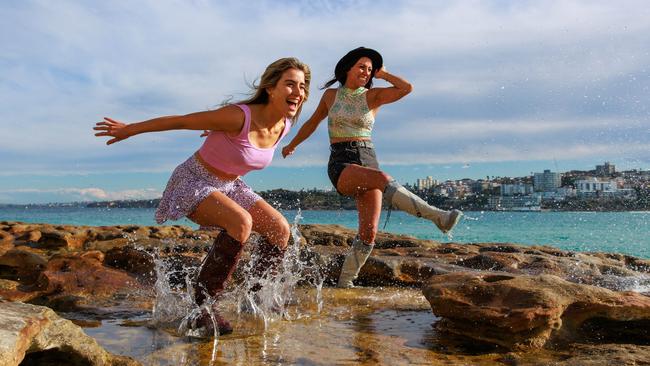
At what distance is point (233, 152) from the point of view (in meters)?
4.09

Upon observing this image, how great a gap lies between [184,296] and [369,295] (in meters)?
1.69

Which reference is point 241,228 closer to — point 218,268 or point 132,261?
point 218,268

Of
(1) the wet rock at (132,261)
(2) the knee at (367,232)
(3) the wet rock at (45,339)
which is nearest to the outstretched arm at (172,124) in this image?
(3) the wet rock at (45,339)

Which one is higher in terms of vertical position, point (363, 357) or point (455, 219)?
point (455, 219)

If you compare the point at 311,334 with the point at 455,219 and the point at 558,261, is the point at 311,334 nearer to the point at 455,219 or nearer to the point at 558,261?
the point at 455,219

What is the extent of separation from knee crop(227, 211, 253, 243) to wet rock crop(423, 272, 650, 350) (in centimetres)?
130

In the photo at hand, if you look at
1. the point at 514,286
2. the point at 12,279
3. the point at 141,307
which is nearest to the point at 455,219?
the point at 514,286

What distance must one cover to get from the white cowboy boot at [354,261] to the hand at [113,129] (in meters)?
2.55

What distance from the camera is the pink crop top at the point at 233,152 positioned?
4090 mm

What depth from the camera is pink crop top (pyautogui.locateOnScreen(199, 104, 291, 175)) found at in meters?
4.09

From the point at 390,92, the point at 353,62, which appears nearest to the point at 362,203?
the point at 390,92

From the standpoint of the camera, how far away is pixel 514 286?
151 inches

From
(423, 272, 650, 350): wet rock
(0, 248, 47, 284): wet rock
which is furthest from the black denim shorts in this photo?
(0, 248, 47, 284): wet rock

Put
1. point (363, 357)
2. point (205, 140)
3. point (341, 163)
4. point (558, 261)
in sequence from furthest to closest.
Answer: point (558, 261), point (341, 163), point (205, 140), point (363, 357)
